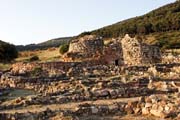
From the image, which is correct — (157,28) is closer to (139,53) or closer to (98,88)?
(139,53)

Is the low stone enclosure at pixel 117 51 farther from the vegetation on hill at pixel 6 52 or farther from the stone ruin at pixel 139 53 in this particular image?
the vegetation on hill at pixel 6 52

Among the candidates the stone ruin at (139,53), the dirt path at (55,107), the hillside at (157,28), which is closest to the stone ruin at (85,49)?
the stone ruin at (139,53)

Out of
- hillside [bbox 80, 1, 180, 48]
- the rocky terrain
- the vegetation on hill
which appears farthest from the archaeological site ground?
hillside [bbox 80, 1, 180, 48]

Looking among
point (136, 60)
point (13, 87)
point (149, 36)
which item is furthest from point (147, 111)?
point (149, 36)

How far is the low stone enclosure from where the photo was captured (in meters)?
32.6

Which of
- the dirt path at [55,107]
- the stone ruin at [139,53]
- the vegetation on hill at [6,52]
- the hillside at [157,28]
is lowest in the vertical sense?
the dirt path at [55,107]

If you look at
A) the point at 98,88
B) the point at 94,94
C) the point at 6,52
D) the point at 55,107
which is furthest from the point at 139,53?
the point at 6,52

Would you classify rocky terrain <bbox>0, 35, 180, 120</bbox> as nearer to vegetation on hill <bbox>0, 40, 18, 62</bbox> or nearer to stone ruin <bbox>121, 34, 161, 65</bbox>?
stone ruin <bbox>121, 34, 161, 65</bbox>

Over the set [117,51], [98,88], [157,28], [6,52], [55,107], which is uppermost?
[157,28]

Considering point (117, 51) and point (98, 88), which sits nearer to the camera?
point (98, 88)

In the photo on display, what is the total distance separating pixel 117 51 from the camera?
117 ft

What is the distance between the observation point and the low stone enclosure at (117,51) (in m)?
32.6

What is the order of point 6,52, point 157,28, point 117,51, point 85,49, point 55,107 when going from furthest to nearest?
point 157,28, point 6,52, point 117,51, point 85,49, point 55,107

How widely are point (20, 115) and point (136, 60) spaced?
19.3 metres
